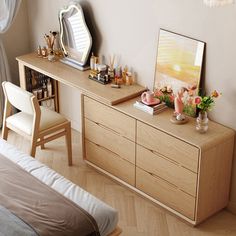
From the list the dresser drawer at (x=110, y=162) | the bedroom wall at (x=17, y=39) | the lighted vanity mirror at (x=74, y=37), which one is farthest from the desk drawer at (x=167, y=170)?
the bedroom wall at (x=17, y=39)

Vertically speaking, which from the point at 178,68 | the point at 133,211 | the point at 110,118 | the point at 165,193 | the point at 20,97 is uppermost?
the point at 178,68

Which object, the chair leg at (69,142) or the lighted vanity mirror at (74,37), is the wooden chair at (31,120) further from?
the lighted vanity mirror at (74,37)

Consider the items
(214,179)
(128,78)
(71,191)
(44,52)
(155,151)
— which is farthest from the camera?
(44,52)

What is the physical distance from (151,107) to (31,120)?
989 millimetres

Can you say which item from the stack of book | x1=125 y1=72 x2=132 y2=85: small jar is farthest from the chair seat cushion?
the stack of book

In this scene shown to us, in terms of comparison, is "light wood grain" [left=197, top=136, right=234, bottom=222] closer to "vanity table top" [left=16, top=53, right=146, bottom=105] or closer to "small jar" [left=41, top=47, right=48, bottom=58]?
"vanity table top" [left=16, top=53, right=146, bottom=105]

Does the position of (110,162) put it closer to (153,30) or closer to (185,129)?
(185,129)

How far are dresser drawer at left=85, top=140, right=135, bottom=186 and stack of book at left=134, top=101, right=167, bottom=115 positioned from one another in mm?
435

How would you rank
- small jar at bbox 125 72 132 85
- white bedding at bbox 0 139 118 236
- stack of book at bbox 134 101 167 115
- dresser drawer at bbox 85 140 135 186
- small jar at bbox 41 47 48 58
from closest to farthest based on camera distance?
white bedding at bbox 0 139 118 236 → stack of book at bbox 134 101 167 115 → dresser drawer at bbox 85 140 135 186 → small jar at bbox 125 72 132 85 → small jar at bbox 41 47 48 58

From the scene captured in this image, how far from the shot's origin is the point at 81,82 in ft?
13.9

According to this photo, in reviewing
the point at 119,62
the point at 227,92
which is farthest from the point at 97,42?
the point at 227,92

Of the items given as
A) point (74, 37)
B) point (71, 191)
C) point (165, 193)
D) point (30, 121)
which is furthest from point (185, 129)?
point (74, 37)

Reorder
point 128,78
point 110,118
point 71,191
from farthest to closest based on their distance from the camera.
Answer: point 128,78
point 110,118
point 71,191

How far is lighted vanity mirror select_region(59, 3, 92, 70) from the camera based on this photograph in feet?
14.2
